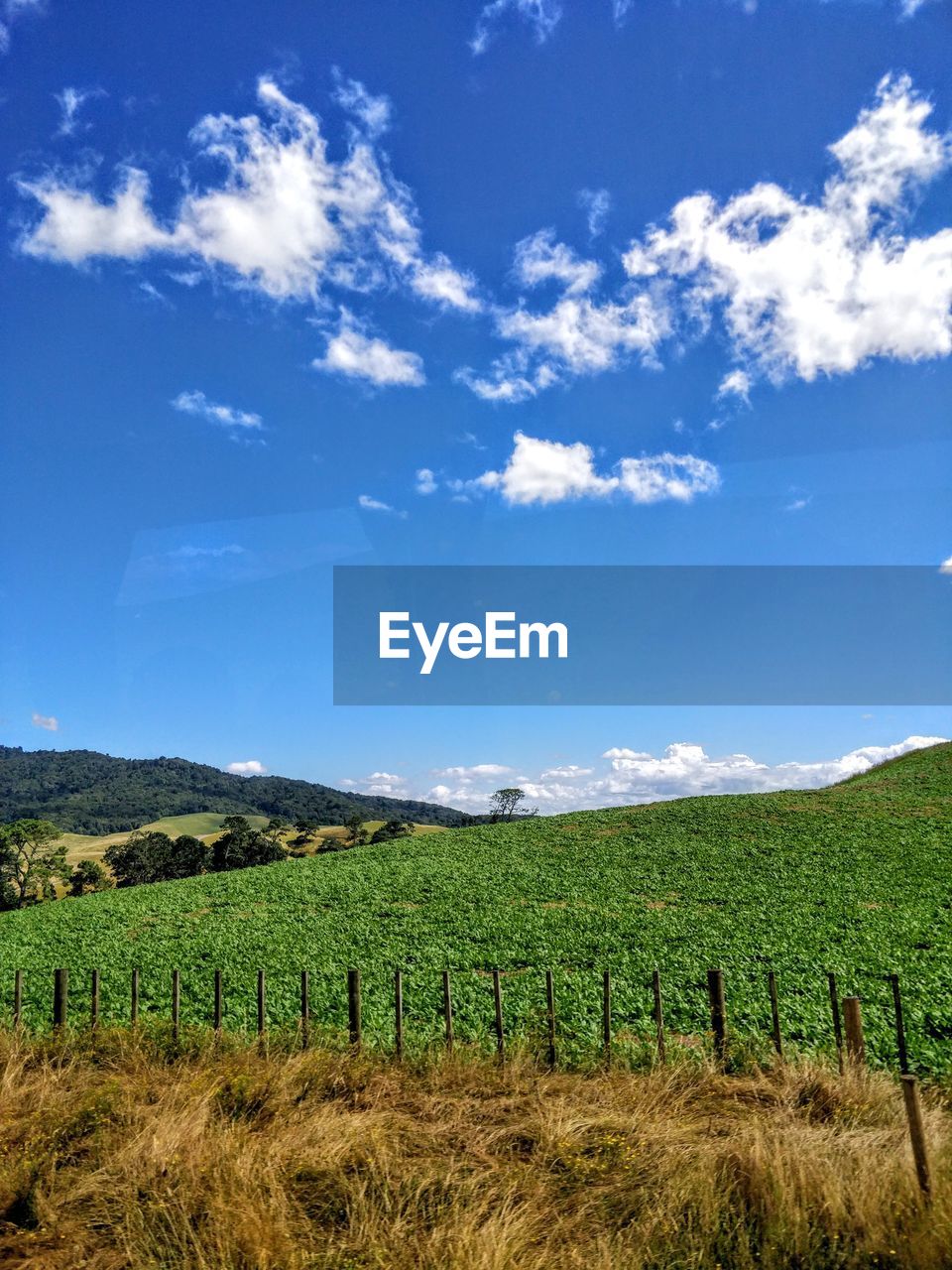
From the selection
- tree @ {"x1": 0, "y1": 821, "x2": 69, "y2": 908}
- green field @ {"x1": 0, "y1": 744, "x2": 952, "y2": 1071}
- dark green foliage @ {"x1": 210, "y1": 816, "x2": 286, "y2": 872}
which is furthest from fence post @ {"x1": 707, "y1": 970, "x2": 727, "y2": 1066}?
dark green foliage @ {"x1": 210, "y1": 816, "x2": 286, "y2": 872}

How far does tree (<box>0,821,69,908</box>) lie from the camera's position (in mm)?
65625

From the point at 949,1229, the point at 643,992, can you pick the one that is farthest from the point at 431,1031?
the point at 949,1229

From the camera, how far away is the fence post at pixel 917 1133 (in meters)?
4.61

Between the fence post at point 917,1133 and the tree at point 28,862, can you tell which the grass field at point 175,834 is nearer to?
the tree at point 28,862

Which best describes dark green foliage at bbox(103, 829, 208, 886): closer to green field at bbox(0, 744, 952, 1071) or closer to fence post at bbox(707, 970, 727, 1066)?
green field at bbox(0, 744, 952, 1071)

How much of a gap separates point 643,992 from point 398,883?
17.8 metres

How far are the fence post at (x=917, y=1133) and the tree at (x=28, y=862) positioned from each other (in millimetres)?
76237

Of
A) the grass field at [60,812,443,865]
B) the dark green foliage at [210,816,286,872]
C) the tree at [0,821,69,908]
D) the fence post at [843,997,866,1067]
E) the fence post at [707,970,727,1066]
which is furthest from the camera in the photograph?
the grass field at [60,812,443,865]

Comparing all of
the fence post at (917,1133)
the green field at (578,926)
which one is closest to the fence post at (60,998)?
the green field at (578,926)

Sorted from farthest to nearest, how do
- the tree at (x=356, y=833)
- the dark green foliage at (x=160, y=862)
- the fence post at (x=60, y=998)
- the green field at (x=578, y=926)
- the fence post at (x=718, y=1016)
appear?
the tree at (x=356, y=833) < the dark green foliage at (x=160, y=862) < the green field at (x=578, y=926) < the fence post at (x=60, y=998) < the fence post at (x=718, y=1016)

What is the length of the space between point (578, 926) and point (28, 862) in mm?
67049

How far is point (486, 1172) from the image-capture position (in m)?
5.48

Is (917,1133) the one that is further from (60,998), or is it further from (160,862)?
(160,862)

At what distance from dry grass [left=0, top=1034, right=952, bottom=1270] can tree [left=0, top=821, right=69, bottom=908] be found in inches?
2773
